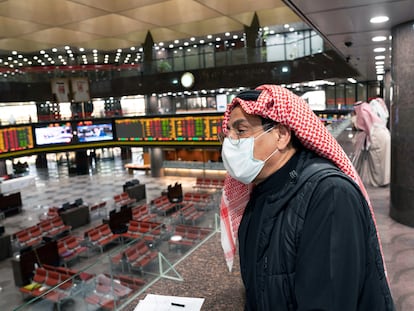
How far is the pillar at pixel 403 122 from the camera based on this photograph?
17.7 feet

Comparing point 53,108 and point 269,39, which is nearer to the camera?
point 53,108

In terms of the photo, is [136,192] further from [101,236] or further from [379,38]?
[379,38]

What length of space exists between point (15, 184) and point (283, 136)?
2409 cm

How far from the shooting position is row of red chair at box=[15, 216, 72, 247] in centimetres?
1208

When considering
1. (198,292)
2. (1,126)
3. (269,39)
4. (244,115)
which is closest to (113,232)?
(1,126)

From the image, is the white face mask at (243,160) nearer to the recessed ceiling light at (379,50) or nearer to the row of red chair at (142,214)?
the recessed ceiling light at (379,50)

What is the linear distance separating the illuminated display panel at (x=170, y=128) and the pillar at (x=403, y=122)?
1062 centimetres

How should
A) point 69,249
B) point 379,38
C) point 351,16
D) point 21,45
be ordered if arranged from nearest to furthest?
point 351,16, point 379,38, point 69,249, point 21,45

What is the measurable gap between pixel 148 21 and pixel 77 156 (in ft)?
45.8

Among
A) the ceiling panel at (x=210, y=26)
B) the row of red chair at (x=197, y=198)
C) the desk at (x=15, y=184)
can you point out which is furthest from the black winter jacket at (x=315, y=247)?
the desk at (x=15, y=184)

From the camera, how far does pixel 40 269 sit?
895 centimetres

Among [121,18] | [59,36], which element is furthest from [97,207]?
[59,36]

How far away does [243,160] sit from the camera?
153 centimetres

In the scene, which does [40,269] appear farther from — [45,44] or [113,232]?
[45,44]
